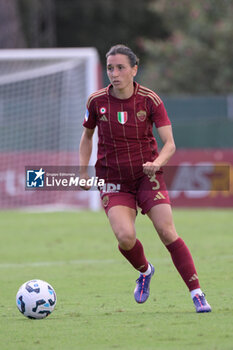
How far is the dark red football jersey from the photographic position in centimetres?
671

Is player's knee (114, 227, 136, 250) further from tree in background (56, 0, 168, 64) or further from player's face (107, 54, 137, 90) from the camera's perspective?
tree in background (56, 0, 168, 64)

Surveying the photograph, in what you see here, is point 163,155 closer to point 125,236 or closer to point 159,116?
point 159,116

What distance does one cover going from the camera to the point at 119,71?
6668 millimetres

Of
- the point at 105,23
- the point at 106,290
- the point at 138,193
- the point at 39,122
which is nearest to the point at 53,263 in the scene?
the point at 106,290

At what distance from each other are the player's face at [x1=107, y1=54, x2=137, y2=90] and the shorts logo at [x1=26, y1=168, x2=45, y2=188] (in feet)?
3.29

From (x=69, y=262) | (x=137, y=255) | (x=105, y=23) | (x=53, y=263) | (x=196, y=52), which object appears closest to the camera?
(x=137, y=255)

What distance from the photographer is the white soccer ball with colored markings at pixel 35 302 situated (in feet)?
21.2

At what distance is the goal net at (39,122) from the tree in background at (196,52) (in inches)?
397

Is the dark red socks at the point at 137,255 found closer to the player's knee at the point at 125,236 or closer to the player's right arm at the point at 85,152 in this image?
the player's knee at the point at 125,236

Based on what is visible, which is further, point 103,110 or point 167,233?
point 103,110

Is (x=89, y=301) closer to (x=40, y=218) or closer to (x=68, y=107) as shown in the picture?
(x=40, y=218)

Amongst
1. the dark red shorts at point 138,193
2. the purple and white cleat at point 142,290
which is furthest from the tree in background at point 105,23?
the dark red shorts at point 138,193

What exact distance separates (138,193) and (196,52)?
78.4 feet

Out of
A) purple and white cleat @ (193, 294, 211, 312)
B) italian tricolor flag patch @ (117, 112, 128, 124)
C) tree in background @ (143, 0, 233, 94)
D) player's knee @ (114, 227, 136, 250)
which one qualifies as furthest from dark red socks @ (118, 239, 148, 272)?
tree in background @ (143, 0, 233, 94)
